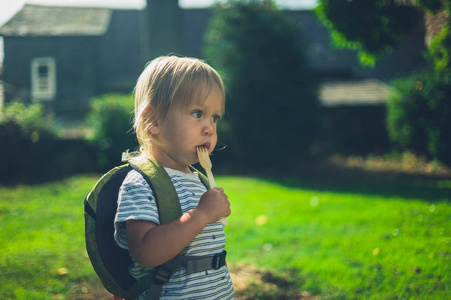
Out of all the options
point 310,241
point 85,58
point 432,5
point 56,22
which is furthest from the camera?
point 56,22

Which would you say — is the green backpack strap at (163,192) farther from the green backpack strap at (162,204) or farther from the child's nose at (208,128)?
the child's nose at (208,128)

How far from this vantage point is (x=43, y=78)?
20.1 metres

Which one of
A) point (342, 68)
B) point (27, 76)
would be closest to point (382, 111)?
point (342, 68)

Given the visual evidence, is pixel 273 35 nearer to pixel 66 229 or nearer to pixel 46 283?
pixel 66 229

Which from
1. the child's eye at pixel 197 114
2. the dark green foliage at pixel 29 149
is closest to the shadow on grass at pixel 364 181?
the dark green foliage at pixel 29 149

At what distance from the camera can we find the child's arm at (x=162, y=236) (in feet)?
4.70

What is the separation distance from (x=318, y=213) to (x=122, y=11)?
2138 cm

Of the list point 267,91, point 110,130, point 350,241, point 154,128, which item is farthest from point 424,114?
point 154,128

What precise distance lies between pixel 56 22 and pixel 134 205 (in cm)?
2163

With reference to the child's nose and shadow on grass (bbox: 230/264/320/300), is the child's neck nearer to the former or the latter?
the child's nose

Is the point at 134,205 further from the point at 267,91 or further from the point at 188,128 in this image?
the point at 267,91

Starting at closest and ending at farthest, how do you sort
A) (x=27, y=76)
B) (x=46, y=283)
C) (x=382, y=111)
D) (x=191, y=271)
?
(x=191, y=271) < (x=46, y=283) < (x=382, y=111) < (x=27, y=76)

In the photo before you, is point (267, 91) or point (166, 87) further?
point (267, 91)

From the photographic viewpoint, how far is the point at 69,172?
35.6 feet
